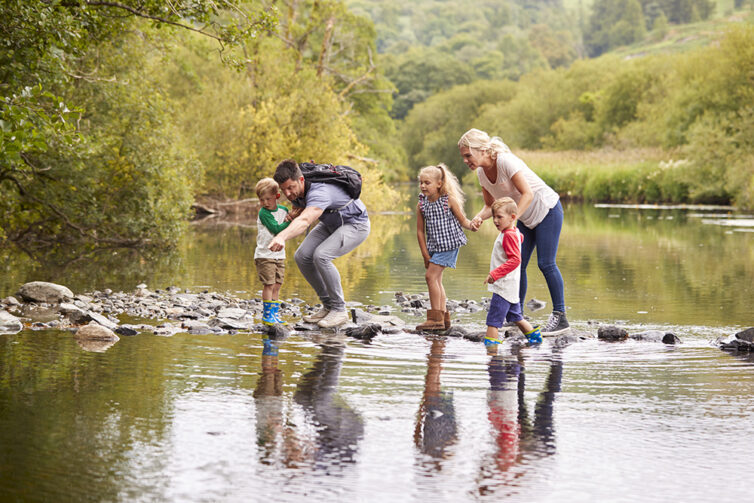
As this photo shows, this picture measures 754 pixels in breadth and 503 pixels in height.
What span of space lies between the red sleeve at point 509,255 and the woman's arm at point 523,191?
1.27ft

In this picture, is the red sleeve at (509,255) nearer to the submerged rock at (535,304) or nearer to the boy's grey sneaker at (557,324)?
the boy's grey sneaker at (557,324)

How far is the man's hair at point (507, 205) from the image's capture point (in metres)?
9.88

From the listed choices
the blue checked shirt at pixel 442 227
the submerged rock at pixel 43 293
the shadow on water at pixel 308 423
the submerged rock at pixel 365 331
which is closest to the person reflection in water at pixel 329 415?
the shadow on water at pixel 308 423

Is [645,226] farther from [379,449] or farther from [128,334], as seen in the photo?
[379,449]

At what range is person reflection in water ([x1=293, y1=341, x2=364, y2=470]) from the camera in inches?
226

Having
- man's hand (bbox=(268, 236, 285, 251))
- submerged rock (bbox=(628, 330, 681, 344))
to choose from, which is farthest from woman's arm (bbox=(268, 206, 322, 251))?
submerged rock (bbox=(628, 330, 681, 344))

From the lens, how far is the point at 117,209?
76.7 ft

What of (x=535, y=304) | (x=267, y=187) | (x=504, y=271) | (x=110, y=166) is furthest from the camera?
(x=110, y=166)

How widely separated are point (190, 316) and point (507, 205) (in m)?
3.98

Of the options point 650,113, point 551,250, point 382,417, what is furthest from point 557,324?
point 650,113

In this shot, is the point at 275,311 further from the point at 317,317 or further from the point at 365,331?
the point at 365,331

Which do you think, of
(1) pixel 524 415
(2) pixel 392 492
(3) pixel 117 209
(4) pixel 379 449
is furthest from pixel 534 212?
(3) pixel 117 209

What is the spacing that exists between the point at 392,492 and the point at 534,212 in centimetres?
605

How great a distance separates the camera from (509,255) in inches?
389
